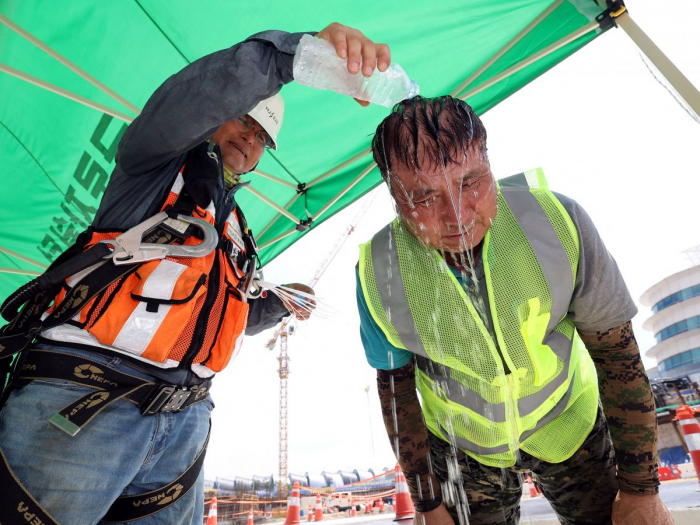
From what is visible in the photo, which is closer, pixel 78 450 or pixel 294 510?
pixel 78 450

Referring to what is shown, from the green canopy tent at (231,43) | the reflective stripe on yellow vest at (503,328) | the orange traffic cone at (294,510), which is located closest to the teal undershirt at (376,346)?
the reflective stripe on yellow vest at (503,328)

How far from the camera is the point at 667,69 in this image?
1729mm

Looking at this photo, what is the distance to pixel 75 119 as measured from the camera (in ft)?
10.9

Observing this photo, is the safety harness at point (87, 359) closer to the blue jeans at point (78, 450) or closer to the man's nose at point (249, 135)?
the blue jeans at point (78, 450)

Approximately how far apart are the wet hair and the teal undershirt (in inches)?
19.1

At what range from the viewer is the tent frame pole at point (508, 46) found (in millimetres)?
2573

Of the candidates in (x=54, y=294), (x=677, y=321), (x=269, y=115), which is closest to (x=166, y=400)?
(x=54, y=294)

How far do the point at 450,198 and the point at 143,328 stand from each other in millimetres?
1103

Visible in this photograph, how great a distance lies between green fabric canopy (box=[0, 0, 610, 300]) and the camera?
2.62 m

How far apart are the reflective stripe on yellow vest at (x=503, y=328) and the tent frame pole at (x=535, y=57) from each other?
1446 millimetres

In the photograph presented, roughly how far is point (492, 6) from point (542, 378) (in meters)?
2.34

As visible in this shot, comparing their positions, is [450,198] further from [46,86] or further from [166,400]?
[46,86]

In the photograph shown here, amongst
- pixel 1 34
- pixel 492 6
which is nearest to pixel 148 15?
pixel 1 34

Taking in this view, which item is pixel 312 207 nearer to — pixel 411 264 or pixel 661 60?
pixel 411 264
